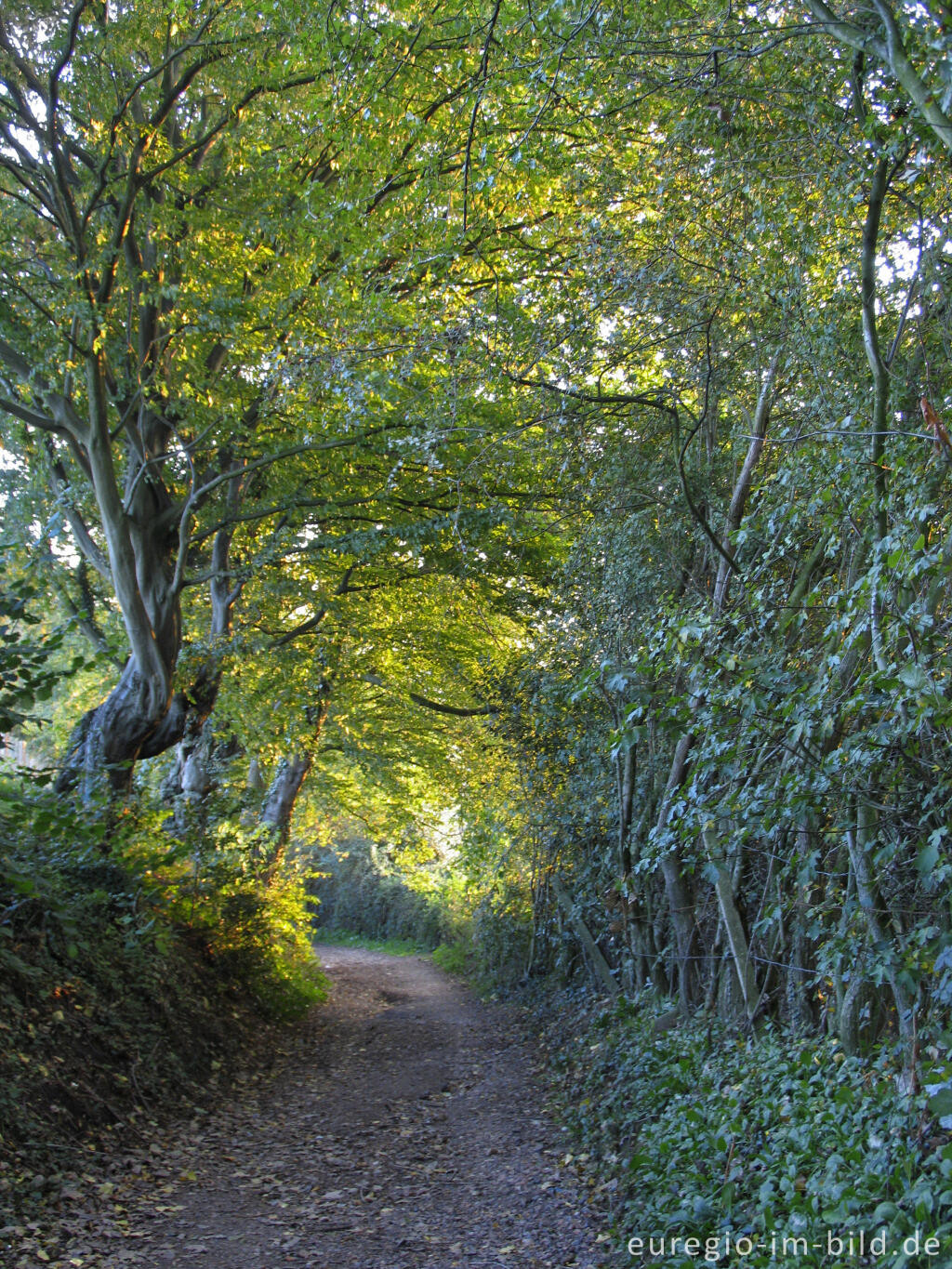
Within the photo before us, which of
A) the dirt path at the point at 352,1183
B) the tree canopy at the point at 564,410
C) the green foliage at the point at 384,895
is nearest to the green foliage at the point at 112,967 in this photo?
the dirt path at the point at 352,1183

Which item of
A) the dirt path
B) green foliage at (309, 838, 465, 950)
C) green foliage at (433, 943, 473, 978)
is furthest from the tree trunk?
green foliage at (309, 838, 465, 950)

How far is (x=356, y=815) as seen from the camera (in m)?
22.6

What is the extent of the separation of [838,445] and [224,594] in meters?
8.84

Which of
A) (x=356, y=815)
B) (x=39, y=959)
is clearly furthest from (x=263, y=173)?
(x=356, y=815)

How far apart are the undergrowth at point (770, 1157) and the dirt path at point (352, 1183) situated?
44cm

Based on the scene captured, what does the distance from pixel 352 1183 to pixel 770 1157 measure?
3.14 metres

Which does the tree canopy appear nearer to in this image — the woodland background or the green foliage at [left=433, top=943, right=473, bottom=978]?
the woodland background

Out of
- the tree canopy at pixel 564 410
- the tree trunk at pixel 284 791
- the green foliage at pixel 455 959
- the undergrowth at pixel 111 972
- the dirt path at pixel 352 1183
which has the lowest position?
the green foliage at pixel 455 959

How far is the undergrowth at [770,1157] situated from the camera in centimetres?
310

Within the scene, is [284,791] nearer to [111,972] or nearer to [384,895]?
[111,972]

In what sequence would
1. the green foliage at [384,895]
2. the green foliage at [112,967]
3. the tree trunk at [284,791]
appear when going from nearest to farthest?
the green foliage at [112,967] < the tree trunk at [284,791] < the green foliage at [384,895]

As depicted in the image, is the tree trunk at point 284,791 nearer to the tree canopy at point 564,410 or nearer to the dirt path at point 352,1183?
the tree canopy at point 564,410

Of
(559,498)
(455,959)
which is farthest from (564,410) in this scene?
(455,959)

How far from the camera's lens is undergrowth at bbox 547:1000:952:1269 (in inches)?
122
